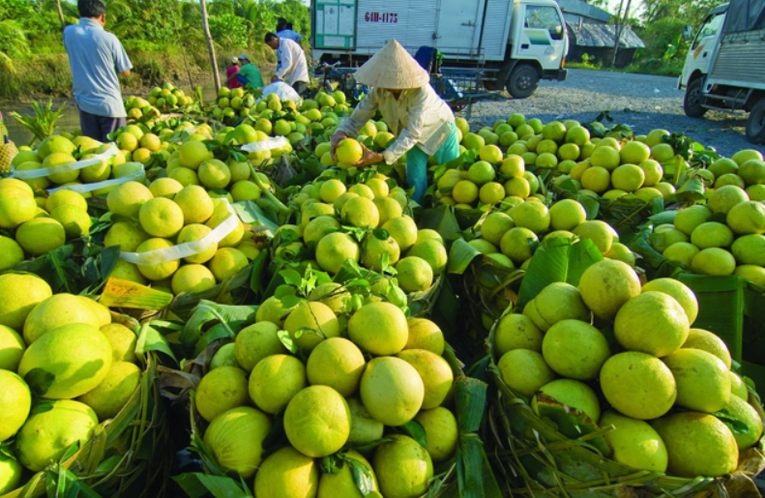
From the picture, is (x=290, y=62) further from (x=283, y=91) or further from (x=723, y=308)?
(x=723, y=308)

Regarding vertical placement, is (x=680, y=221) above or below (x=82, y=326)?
above

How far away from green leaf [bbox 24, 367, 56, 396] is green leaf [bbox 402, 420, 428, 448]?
3.69ft

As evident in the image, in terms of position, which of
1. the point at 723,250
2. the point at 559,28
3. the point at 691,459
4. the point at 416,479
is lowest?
the point at 416,479

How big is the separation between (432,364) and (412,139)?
2421mm

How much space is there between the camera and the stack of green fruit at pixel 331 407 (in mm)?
1182

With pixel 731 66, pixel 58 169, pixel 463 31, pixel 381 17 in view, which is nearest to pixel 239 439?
pixel 58 169

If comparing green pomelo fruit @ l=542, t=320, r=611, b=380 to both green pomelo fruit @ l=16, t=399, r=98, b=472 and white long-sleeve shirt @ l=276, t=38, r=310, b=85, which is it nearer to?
green pomelo fruit @ l=16, t=399, r=98, b=472

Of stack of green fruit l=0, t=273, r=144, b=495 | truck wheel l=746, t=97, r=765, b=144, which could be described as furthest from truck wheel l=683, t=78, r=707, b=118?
stack of green fruit l=0, t=273, r=144, b=495

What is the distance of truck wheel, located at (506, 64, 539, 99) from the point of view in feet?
48.6

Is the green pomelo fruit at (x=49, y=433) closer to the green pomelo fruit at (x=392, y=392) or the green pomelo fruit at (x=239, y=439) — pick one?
the green pomelo fruit at (x=239, y=439)

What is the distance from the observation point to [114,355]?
1.54 m

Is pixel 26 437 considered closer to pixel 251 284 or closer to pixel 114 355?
pixel 114 355

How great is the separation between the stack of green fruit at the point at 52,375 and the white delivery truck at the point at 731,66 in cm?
1194

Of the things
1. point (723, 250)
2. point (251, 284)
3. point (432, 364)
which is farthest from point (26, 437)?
point (723, 250)
